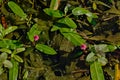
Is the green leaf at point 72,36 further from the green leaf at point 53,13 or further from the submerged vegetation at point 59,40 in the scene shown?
the green leaf at point 53,13

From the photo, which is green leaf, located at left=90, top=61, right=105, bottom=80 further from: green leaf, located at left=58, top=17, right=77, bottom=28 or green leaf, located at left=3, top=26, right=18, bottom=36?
green leaf, located at left=3, top=26, right=18, bottom=36

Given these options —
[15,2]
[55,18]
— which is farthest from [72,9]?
[15,2]

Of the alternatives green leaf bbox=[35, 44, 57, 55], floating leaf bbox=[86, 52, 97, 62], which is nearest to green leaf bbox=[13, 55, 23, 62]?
green leaf bbox=[35, 44, 57, 55]

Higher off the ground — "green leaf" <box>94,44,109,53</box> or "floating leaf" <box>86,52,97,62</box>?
"green leaf" <box>94,44,109,53</box>

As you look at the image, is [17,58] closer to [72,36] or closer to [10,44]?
[10,44]

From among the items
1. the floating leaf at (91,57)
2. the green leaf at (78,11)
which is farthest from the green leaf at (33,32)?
the floating leaf at (91,57)

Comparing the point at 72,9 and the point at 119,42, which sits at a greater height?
the point at 72,9

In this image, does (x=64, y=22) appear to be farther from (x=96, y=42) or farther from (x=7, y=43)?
(x=7, y=43)
